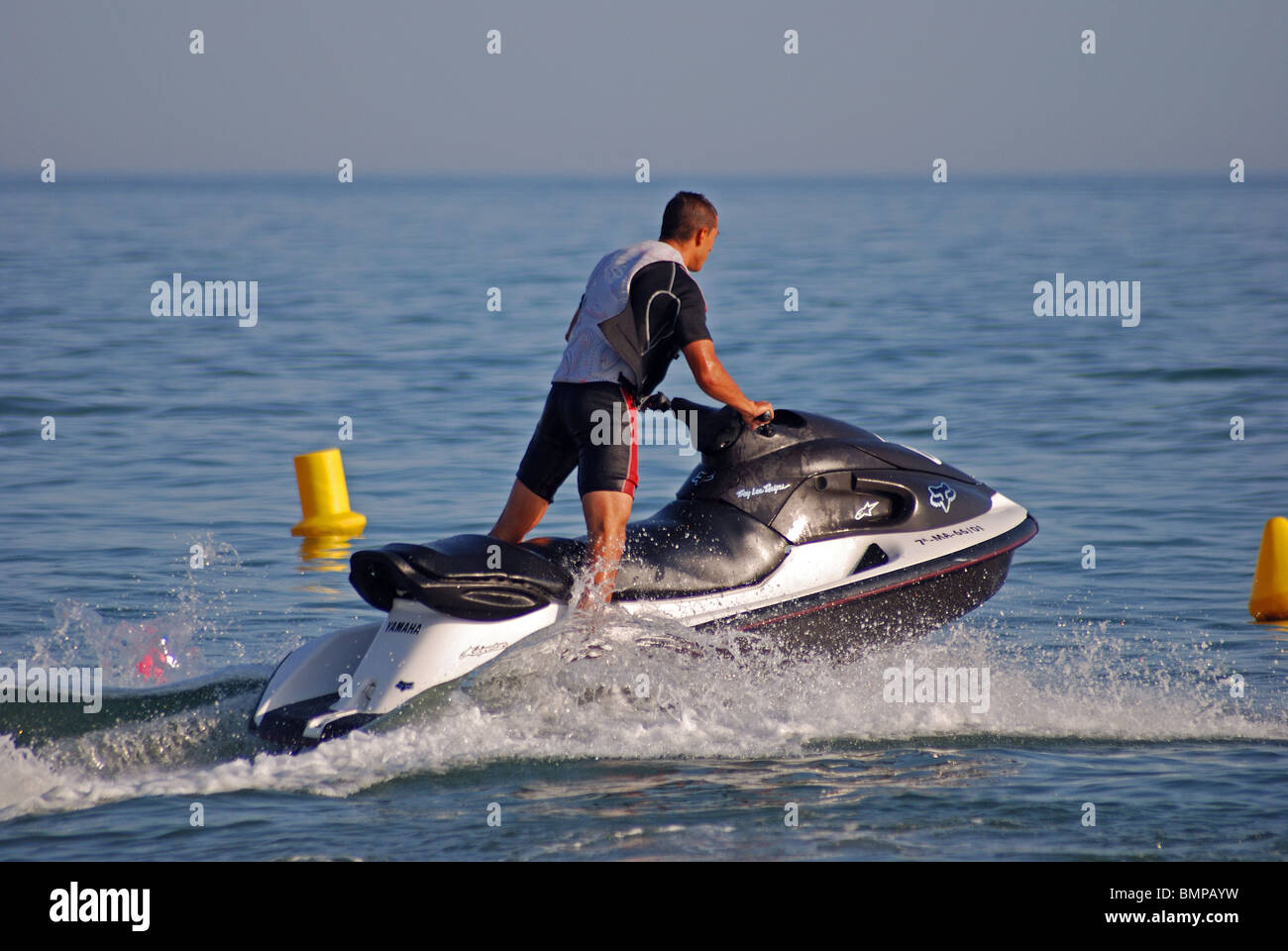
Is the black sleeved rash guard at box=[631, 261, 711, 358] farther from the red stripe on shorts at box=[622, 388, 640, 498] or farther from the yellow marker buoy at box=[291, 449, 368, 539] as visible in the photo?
the yellow marker buoy at box=[291, 449, 368, 539]

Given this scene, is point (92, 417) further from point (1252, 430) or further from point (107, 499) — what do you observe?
point (1252, 430)

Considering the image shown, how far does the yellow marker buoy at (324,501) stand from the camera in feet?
28.4

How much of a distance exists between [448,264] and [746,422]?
2656cm

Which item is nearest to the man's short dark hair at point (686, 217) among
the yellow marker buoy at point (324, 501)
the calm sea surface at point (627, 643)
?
the calm sea surface at point (627, 643)

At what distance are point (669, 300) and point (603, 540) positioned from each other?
0.86m

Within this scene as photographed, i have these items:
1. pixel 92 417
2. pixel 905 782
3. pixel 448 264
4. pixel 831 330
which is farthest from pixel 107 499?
pixel 448 264

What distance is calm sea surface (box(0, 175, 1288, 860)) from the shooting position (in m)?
4.38

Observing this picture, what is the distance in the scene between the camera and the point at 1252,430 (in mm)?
11031

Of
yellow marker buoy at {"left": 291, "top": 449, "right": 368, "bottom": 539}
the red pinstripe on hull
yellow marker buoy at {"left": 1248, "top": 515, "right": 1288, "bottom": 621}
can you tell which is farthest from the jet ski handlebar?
yellow marker buoy at {"left": 291, "top": 449, "right": 368, "bottom": 539}

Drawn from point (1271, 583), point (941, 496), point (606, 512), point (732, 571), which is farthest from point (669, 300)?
point (1271, 583)

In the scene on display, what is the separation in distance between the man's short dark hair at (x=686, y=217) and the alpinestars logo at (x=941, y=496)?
4.24ft

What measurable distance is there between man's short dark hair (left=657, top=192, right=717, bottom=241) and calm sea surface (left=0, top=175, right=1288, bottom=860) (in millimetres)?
1517

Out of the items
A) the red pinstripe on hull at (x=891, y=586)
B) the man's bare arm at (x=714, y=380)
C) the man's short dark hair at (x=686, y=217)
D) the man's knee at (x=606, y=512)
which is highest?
the man's short dark hair at (x=686, y=217)

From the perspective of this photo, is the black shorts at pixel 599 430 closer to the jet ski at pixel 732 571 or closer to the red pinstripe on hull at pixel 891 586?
the jet ski at pixel 732 571
